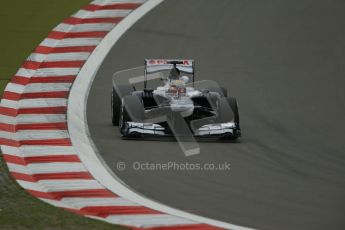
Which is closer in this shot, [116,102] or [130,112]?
[130,112]

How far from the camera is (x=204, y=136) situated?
68.0 feet

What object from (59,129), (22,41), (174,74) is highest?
(22,41)

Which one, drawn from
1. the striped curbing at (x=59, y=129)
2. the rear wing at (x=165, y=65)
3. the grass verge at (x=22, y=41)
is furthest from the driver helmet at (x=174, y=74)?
the grass verge at (x=22, y=41)

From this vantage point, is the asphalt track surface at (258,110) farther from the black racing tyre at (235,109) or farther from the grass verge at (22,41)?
the grass verge at (22,41)

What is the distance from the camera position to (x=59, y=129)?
2147 centimetres

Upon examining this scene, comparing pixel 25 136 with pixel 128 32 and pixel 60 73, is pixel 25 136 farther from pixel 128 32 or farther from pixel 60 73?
pixel 128 32

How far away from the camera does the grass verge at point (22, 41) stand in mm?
15727

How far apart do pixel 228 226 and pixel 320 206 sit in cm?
195

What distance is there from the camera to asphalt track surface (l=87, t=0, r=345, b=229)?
1703 cm

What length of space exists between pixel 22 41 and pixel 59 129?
7.11 metres

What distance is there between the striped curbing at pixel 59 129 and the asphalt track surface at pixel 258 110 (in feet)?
2.14

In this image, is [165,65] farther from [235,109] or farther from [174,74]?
[235,109]

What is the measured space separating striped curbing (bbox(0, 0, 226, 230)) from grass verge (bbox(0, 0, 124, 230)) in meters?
0.26

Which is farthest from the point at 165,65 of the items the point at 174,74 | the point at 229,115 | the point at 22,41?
the point at 22,41
